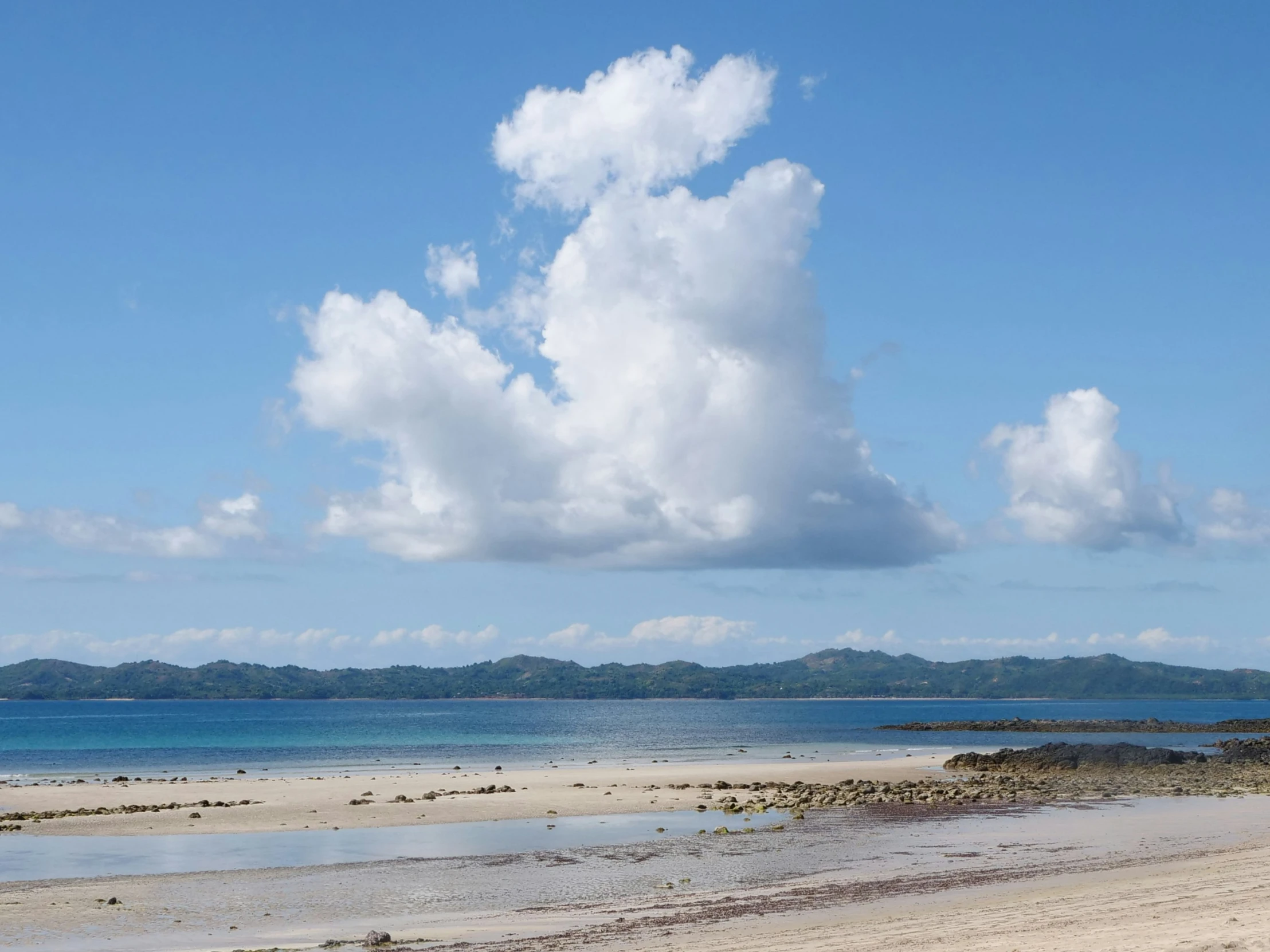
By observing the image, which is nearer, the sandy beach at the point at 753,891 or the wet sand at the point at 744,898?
the wet sand at the point at 744,898

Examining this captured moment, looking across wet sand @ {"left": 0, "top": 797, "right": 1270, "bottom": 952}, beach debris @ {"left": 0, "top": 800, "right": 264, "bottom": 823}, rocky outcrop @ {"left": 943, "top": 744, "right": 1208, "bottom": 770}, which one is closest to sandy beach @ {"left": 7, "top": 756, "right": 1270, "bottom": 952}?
wet sand @ {"left": 0, "top": 797, "right": 1270, "bottom": 952}

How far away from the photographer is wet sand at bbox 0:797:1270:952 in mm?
19156

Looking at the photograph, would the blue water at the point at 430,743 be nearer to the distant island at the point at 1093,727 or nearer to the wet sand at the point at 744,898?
the distant island at the point at 1093,727

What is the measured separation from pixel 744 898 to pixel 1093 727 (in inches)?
5047

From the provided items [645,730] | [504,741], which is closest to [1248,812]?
[504,741]

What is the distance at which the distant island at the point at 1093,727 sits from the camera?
131 m

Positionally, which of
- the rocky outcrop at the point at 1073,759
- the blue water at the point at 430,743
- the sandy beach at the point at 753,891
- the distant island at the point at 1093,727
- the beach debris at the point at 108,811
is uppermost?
the sandy beach at the point at 753,891

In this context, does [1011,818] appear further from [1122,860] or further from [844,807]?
[1122,860]

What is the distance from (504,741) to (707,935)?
95920mm

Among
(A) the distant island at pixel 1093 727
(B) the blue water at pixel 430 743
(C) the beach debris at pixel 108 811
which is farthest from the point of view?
(A) the distant island at pixel 1093 727

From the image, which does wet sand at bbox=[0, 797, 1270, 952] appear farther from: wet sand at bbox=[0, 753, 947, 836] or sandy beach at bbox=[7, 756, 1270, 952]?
wet sand at bbox=[0, 753, 947, 836]

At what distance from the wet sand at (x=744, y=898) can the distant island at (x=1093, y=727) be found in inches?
4156

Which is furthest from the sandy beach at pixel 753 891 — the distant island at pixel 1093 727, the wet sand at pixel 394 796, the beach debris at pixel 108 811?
the distant island at pixel 1093 727

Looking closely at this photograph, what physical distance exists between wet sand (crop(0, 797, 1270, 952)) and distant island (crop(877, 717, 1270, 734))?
4156 inches
